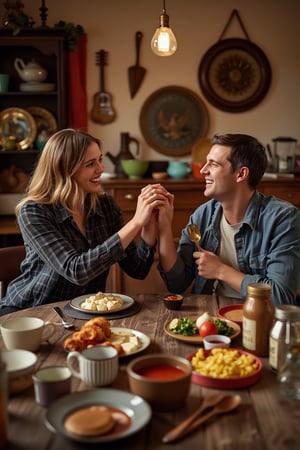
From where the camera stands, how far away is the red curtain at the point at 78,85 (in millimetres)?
4215

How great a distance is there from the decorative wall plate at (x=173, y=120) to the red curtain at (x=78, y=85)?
1.54 ft

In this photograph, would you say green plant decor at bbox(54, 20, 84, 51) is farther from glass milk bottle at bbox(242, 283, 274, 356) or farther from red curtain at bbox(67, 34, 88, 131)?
glass milk bottle at bbox(242, 283, 274, 356)

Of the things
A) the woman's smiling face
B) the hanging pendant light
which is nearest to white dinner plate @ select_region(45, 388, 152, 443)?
the woman's smiling face

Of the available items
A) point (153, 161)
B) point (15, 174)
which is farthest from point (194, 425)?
point (15, 174)

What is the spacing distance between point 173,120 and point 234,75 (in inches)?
23.0

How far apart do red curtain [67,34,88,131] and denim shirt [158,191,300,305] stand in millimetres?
2169

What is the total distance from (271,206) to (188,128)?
7.57ft

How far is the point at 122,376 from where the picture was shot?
138 centimetres

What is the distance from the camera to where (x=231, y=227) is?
230 centimetres

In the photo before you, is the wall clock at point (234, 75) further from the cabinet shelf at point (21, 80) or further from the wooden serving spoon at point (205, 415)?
the wooden serving spoon at point (205, 415)

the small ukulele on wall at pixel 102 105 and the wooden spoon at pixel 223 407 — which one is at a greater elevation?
the small ukulele on wall at pixel 102 105

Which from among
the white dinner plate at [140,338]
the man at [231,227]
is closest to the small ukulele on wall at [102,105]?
the man at [231,227]

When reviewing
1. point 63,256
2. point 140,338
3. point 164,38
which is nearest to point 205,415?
point 140,338

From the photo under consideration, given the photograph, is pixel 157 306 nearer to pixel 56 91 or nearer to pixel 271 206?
pixel 271 206
